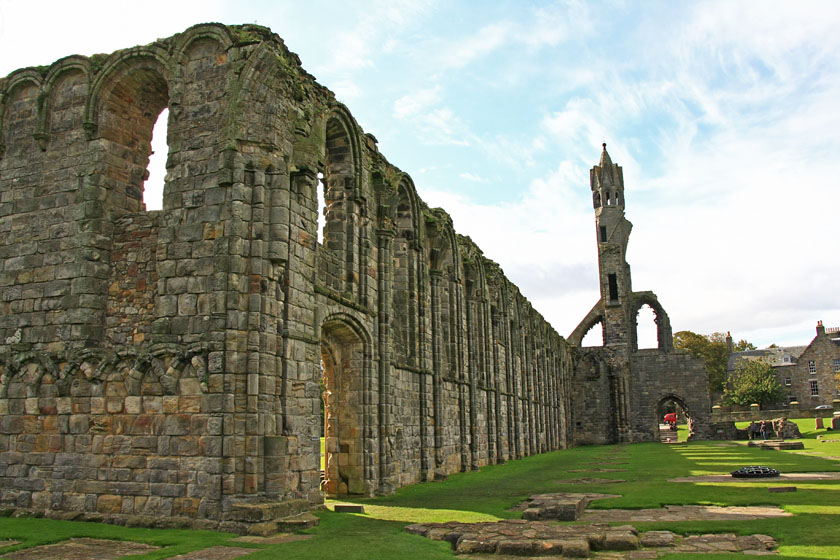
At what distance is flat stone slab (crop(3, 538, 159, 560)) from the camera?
7.90 metres

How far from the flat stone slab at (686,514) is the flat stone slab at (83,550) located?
6302 mm

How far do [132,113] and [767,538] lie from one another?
503 inches

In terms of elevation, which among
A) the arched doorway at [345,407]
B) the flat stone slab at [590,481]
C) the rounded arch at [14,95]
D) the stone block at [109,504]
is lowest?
the flat stone slab at [590,481]

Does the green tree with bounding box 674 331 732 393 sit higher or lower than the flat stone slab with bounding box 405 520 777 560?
higher

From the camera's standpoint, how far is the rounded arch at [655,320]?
50.3 m

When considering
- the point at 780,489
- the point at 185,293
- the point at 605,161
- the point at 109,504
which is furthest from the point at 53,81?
the point at 605,161

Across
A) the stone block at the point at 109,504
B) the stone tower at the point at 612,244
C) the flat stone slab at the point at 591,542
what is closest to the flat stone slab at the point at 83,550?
the stone block at the point at 109,504

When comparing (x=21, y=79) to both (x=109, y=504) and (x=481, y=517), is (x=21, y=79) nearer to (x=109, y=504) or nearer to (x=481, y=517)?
(x=109, y=504)

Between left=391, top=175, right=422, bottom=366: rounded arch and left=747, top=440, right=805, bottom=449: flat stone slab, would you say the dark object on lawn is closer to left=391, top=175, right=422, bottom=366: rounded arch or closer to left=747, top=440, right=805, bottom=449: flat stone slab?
left=391, top=175, right=422, bottom=366: rounded arch

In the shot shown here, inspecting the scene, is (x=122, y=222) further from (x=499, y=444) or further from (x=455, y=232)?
(x=499, y=444)

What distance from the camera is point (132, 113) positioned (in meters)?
13.5

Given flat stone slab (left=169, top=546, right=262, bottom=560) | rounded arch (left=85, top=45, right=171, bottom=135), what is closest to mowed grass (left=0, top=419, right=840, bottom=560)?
flat stone slab (left=169, top=546, right=262, bottom=560)

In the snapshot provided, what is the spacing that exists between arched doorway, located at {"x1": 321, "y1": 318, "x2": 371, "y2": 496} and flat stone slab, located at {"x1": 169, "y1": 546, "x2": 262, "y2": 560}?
660 centimetres

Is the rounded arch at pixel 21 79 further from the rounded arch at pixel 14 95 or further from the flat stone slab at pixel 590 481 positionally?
the flat stone slab at pixel 590 481
